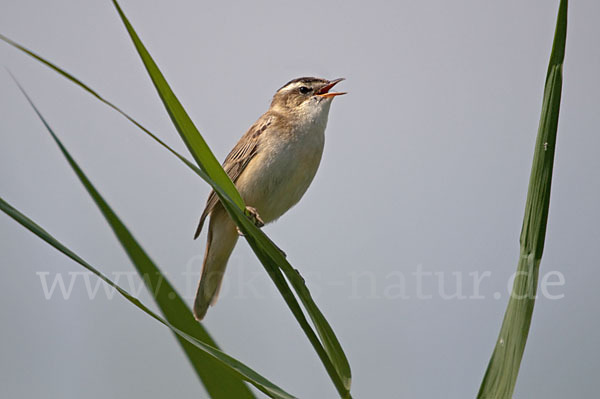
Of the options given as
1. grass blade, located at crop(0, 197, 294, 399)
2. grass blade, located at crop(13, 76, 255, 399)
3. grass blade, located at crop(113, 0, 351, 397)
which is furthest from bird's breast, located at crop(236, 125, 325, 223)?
grass blade, located at crop(0, 197, 294, 399)

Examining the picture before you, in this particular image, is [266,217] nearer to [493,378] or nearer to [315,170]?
[315,170]

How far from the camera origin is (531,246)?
4.13 ft

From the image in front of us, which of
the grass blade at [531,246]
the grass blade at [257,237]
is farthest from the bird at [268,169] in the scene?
the grass blade at [531,246]

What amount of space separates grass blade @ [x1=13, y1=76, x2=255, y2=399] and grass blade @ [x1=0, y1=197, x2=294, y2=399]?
0.03m

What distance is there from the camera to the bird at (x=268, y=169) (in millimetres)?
2920

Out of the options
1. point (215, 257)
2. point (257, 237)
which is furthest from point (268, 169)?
point (257, 237)

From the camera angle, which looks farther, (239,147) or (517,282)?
(239,147)

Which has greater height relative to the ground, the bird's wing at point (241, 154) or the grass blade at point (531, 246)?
the bird's wing at point (241, 154)

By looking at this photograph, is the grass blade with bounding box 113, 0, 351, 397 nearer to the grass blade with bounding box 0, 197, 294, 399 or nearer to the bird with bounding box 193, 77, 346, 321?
the grass blade with bounding box 0, 197, 294, 399

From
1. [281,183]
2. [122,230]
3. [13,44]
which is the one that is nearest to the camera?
[13,44]

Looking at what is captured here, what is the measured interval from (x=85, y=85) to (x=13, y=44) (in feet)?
0.36

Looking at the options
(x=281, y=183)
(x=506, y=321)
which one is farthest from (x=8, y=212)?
(x=281, y=183)

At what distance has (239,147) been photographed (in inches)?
123

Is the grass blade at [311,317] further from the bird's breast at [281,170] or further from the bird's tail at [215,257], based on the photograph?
the bird's tail at [215,257]
